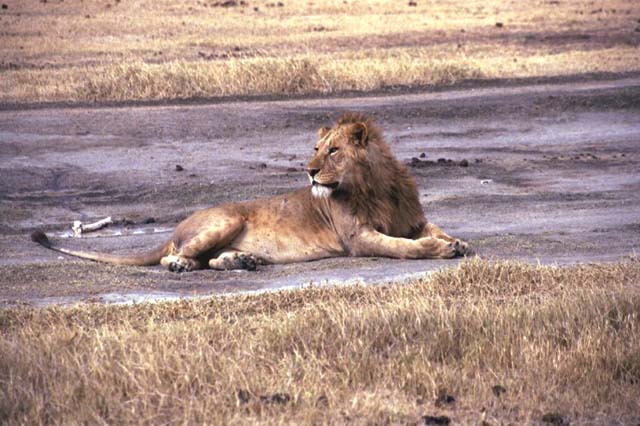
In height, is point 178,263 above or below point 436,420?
below

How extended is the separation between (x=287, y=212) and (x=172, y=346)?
3.79m

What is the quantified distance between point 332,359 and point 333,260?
358 centimetres

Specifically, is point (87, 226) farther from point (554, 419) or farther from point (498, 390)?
point (554, 419)

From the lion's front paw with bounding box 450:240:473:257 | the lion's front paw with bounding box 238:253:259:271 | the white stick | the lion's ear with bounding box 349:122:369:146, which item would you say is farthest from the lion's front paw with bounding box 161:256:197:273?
the white stick

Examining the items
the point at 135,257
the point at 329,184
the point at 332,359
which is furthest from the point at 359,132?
the point at 332,359

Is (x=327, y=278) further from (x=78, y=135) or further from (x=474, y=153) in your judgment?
(x=78, y=135)

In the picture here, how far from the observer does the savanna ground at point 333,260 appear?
272 inches

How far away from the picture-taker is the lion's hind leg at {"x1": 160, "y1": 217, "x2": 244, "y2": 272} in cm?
1080

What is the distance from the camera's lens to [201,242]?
35.6 feet

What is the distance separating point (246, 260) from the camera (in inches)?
422

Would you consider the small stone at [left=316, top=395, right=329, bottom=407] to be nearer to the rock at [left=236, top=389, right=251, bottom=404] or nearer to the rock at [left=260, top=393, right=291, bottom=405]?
the rock at [left=260, top=393, right=291, bottom=405]

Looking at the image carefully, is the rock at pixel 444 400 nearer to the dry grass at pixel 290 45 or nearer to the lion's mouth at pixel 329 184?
the lion's mouth at pixel 329 184

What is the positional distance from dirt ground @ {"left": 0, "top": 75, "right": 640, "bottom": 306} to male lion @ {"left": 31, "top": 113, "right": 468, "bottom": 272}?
0.19 m

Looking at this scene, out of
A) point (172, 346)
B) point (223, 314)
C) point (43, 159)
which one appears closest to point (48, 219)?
point (43, 159)
